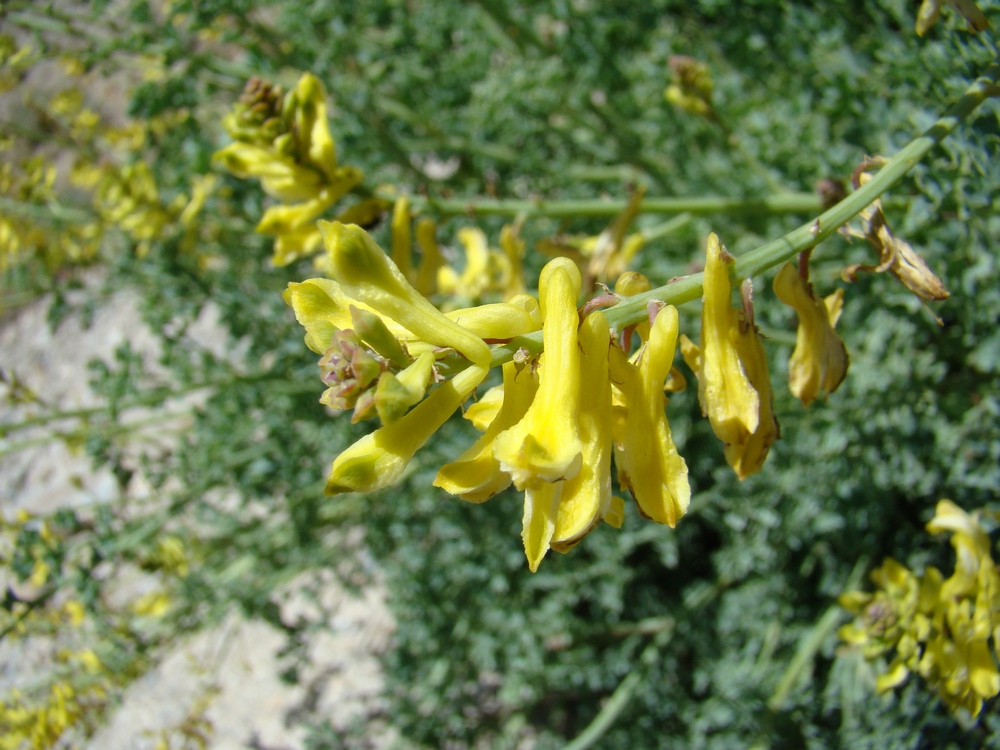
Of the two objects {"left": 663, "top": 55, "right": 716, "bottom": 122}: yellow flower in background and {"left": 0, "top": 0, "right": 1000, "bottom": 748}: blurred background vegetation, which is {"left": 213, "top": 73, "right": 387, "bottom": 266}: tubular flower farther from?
{"left": 663, "top": 55, "right": 716, "bottom": 122}: yellow flower in background

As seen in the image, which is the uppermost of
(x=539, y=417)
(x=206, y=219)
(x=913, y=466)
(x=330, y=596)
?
(x=539, y=417)

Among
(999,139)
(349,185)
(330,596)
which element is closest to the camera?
(999,139)

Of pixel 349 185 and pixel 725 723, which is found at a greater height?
pixel 349 185

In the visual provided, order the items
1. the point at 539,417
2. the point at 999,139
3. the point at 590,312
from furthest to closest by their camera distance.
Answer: the point at 999,139 < the point at 590,312 < the point at 539,417

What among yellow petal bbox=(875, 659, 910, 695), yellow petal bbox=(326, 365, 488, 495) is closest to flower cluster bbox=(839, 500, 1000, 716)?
yellow petal bbox=(875, 659, 910, 695)

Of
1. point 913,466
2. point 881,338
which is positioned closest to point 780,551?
point 913,466

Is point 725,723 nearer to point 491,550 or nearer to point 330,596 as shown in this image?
point 491,550
